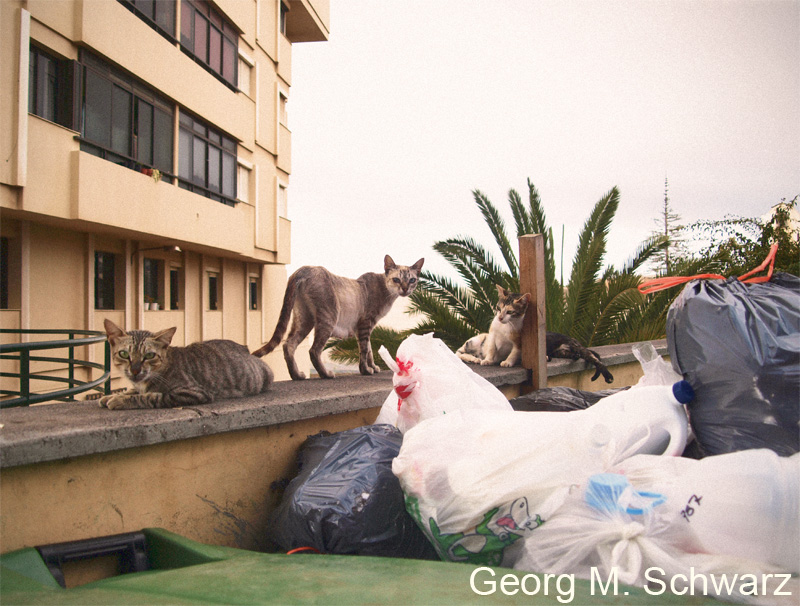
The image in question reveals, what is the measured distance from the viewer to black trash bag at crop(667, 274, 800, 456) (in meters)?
1.24

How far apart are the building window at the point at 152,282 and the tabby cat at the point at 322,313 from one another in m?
8.00

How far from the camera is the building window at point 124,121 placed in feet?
25.8

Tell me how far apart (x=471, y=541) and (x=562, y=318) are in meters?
6.42

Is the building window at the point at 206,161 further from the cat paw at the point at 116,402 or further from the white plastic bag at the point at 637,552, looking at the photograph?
the white plastic bag at the point at 637,552

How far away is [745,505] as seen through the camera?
3.49 feet

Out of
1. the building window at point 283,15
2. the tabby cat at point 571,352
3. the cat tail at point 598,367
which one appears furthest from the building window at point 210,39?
the cat tail at point 598,367

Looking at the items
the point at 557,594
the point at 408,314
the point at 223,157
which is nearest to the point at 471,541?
the point at 557,594

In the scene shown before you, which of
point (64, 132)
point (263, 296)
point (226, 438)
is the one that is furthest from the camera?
point (263, 296)

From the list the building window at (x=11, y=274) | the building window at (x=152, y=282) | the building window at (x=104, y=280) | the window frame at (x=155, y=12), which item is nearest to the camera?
the building window at (x=11, y=274)

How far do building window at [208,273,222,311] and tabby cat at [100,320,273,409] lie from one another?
1054 centimetres

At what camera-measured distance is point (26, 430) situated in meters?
1.32

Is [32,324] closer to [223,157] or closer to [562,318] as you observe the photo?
[223,157]

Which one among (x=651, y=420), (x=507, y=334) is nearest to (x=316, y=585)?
(x=651, y=420)

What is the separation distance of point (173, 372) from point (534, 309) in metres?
2.40
